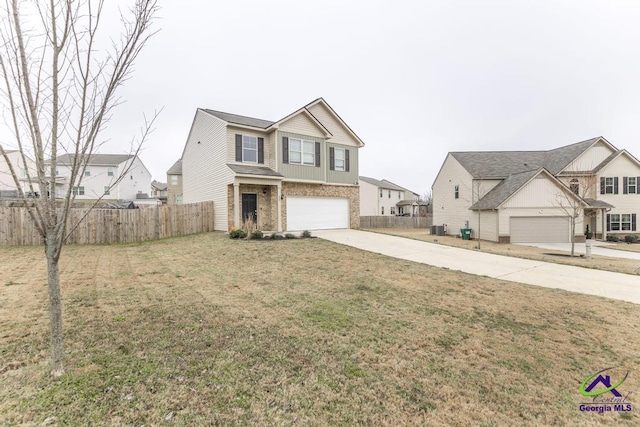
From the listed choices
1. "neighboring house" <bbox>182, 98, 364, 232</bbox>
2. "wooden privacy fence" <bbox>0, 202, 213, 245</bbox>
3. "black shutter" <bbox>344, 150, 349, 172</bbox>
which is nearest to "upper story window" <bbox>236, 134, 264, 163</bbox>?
"neighboring house" <bbox>182, 98, 364, 232</bbox>

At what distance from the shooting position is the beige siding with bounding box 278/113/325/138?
16344 millimetres

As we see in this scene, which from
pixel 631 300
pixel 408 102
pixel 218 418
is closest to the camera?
pixel 218 418

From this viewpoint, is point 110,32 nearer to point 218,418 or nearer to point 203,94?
point 218,418

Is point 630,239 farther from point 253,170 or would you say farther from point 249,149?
point 249,149

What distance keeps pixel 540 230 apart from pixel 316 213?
15.9 metres

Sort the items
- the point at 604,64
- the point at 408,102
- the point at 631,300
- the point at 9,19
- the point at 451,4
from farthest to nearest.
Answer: the point at 408,102 < the point at 604,64 < the point at 451,4 < the point at 631,300 < the point at 9,19

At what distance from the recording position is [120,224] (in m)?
13.2

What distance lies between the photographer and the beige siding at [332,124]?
18.7m

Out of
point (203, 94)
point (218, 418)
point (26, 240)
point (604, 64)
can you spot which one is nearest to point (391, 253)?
point (218, 418)

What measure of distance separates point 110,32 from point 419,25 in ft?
51.4

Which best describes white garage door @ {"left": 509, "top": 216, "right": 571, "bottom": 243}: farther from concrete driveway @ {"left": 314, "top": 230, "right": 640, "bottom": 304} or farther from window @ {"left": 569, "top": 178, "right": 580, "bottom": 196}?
concrete driveway @ {"left": 314, "top": 230, "right": 640, "bottom": 304}

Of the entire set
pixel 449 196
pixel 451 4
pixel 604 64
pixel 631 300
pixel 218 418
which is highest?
pixel 451 4

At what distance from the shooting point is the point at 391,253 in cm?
1120

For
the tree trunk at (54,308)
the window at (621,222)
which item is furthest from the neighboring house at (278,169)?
the window at (621,222)
